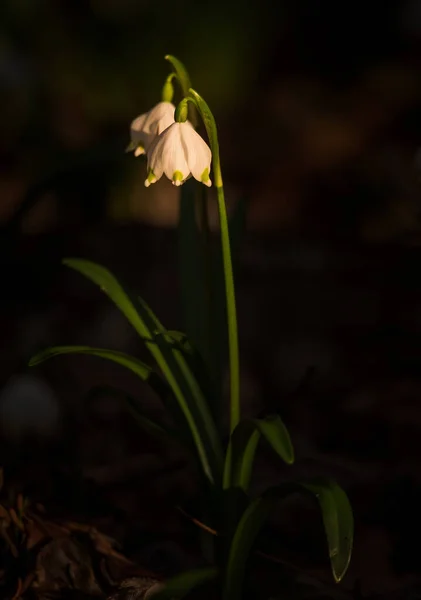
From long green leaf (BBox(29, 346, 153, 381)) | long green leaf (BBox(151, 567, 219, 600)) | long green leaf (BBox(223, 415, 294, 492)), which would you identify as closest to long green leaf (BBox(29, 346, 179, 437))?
long green leaf (BBox(29, 346, 153, 381))

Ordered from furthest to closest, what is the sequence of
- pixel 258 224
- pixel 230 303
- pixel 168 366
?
pixel 258 224 < pixel 168 366 < pixel 230 303

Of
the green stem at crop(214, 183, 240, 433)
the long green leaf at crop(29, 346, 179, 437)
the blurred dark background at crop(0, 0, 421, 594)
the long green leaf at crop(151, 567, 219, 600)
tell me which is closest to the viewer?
the long green leaf at crop(151, 567, 219, 600)

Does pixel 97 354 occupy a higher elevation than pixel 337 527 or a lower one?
higher

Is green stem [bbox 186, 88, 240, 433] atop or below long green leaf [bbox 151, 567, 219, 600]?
atop

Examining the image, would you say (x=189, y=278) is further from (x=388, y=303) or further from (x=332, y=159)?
(x=332, y=159)

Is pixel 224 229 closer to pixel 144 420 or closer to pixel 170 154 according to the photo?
pixel 170 154

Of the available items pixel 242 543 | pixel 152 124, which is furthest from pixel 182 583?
pixel 152 124

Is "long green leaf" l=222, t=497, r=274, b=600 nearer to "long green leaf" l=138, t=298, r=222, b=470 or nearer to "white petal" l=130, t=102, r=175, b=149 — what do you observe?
"long green leaf" l=138, t=298, r=222, b=470
